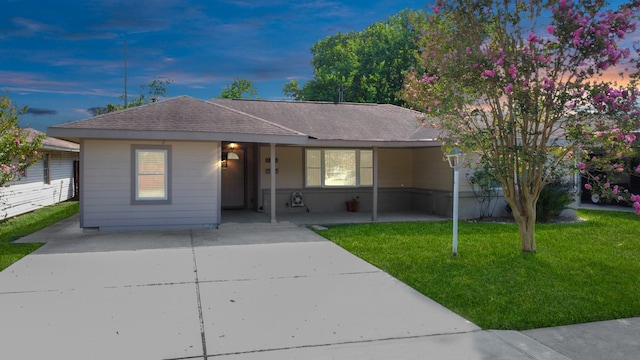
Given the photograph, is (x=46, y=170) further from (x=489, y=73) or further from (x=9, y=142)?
(x=489, y=73)

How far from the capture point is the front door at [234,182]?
14859 mm

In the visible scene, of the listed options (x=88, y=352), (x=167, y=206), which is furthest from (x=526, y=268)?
(x=167, y=206)

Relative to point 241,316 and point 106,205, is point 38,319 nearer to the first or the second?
point 241,316

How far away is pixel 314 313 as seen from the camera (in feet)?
16.2

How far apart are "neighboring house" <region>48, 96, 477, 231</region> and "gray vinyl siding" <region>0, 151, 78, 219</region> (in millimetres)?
2519

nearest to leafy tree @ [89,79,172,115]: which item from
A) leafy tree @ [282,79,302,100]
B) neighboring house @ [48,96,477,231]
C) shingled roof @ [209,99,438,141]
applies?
leafy tree @ [282,79,302,100]

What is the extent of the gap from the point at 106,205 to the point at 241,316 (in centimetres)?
681

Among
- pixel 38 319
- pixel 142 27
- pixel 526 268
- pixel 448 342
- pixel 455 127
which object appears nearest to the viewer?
pixel 448 342

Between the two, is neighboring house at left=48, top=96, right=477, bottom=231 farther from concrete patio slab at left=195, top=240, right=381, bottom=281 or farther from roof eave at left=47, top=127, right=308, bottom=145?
A: concrete patio slab at left=195, top=240, right=381, bottom=281

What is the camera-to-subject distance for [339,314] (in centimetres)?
493

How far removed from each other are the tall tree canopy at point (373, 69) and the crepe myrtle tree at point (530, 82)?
20.9m

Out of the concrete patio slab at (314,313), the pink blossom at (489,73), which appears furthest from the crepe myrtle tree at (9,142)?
the pink blossom at (489,73)

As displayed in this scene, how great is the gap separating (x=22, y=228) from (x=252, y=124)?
602cm

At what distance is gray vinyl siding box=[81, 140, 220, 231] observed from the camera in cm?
1026
